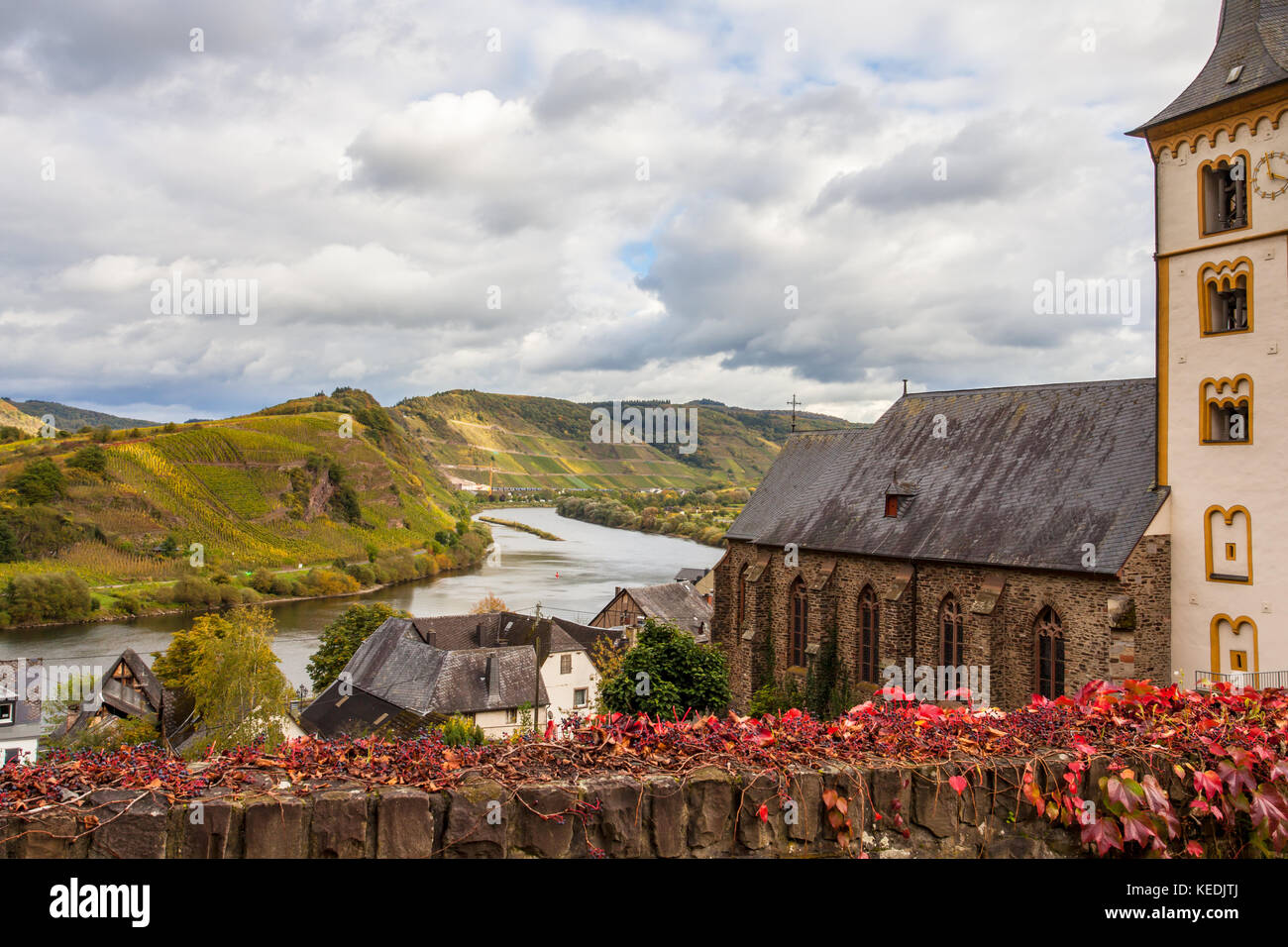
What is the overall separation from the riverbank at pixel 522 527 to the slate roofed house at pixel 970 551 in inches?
4452

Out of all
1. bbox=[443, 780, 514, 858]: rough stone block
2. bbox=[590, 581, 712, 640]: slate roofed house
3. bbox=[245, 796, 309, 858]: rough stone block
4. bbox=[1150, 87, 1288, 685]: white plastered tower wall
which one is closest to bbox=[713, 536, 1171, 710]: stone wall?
bbox=[1150, 87, 1288, 685]: white plastered tower wall

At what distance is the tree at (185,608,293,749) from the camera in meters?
39.5

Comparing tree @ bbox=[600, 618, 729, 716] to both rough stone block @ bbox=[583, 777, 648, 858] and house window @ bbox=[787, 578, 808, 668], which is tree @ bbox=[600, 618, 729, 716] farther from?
rough stone block @ bbox=[583, 777, 648, 858]

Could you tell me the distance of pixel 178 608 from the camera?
89.8 meters

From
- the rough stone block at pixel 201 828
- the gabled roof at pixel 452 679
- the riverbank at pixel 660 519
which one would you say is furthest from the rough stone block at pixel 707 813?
the riverbank at pixel 660 519

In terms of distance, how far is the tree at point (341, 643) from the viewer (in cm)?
5341

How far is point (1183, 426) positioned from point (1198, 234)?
4.52 metres

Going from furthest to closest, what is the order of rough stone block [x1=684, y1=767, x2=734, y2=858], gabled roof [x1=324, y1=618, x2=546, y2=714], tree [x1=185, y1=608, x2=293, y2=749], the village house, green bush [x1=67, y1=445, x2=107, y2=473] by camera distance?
green bush [x1=67, y1=445, x2=107, y2=473], gabled roof [x1=324, y1=618, x2=546, y2=714], the village house, tree [x1=185, y1=608, x2=293, y2=749], rough stone block [x1=684, y1=767, x2=734, y2=858]

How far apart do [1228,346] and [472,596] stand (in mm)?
76261

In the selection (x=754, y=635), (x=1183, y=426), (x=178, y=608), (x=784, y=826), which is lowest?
(x=178, y=608)

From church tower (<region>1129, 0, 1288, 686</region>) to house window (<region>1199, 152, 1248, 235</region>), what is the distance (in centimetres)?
3

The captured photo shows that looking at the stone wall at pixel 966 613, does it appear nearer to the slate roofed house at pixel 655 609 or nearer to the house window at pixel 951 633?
the house window at pixel 951 633

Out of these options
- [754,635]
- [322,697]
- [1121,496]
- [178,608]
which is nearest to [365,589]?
[178,608]
